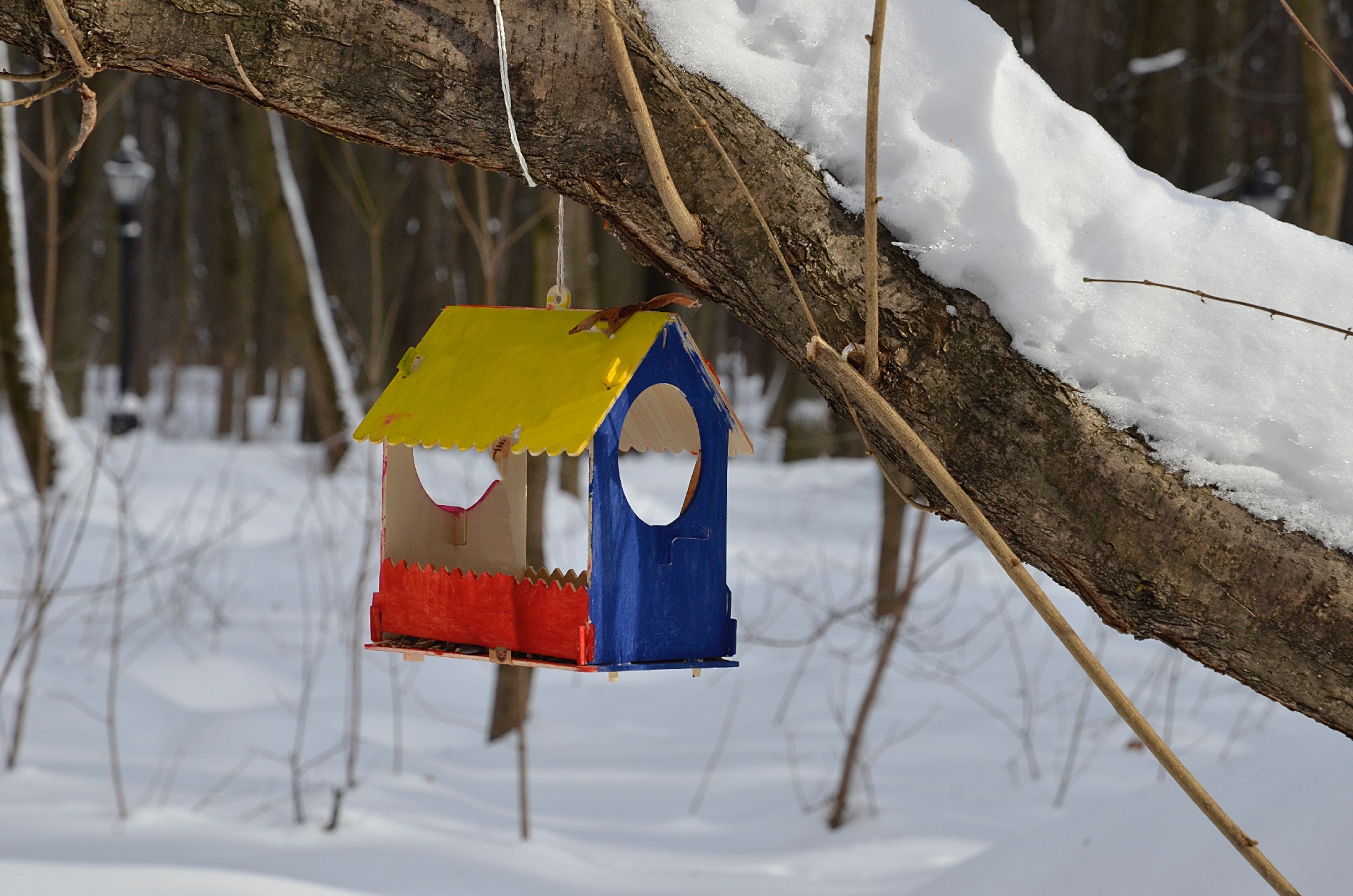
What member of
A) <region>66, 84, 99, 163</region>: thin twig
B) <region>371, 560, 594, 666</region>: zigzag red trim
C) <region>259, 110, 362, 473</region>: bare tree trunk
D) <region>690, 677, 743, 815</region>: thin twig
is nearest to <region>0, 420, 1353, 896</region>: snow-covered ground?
<region>690, 677, 743, 815</region>: thin twig

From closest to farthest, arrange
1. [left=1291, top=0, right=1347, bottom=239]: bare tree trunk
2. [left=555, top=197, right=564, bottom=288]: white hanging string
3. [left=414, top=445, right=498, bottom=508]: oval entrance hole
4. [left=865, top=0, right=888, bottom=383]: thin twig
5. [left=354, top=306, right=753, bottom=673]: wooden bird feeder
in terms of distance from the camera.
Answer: [left=865, top=0, right=888, bottom=383]: thin twig → [left=555, top=197, right=564, bottom=288]: white hanging string → [left=354, top=306, right=753, bottom=673]: wooden bird feeder → [left=1291, top=0, right=1347, bottom=239]: bare tree trunk → [left=414, top=445, right=498, bottom=508]: oval entrance hole

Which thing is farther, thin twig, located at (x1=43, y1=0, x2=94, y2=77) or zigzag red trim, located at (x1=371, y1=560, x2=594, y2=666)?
zigzag red trim, located at (x1=371, y1=560, x2=594, y2=666)

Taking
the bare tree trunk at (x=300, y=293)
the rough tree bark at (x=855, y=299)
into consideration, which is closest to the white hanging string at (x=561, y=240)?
the rough tree bark at (x=855, y=299)

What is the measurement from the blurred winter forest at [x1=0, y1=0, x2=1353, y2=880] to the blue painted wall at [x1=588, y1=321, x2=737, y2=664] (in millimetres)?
235

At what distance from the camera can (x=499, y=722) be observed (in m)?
5.55

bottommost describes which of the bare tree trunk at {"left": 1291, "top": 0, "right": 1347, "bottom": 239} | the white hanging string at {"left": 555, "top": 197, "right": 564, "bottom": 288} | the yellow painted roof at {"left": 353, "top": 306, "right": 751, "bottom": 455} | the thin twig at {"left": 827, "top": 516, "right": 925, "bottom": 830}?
the thin twig at {"left": 827, "top": 516, "right": 925, "bottom": 830}

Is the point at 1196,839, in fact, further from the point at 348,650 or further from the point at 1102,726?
the point at 348,650

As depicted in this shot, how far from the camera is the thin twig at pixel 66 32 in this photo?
47.3 inches

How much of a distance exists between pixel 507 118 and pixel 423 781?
13.2ft

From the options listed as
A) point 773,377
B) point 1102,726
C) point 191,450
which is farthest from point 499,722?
point 773,377

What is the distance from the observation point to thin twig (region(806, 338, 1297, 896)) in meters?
1.27

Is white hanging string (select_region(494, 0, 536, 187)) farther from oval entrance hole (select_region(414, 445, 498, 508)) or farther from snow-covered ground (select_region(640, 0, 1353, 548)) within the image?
oval entrance hole (select_region(414, 445, 498, 508))

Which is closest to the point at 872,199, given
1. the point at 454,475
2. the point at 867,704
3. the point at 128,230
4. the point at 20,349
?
the point at 867,704

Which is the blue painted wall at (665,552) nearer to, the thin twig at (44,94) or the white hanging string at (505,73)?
the white hanging string at (505,73)
